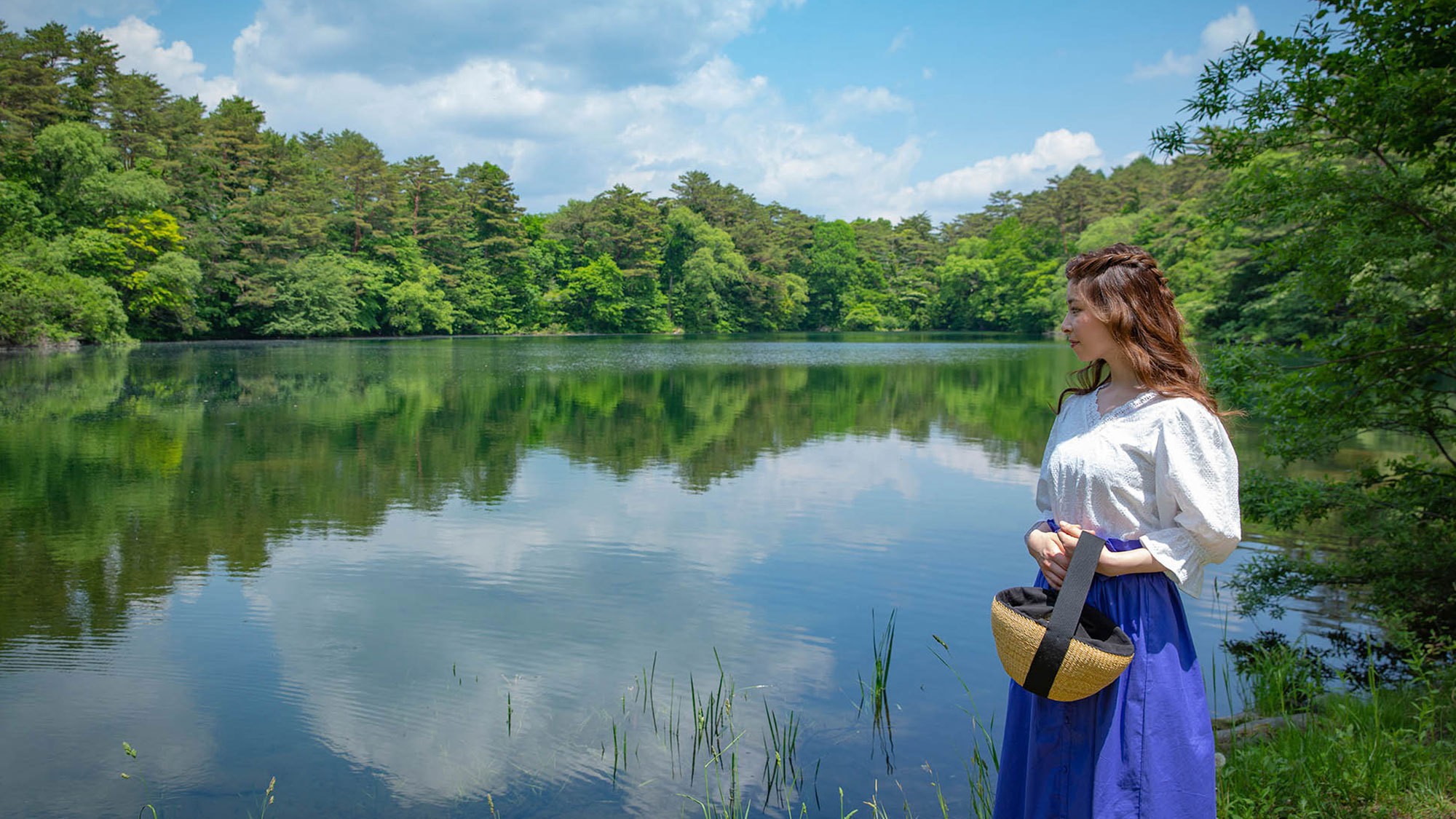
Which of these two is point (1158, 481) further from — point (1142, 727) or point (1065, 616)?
point (1142, 727)

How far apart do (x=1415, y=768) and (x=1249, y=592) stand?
10.5 feet

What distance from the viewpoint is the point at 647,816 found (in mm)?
3729

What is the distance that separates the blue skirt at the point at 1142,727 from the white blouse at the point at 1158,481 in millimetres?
69

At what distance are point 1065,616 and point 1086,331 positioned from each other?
610 millimetres

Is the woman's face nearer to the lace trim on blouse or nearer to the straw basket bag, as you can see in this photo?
the lace trim on blouse

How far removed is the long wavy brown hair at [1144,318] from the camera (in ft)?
5.88

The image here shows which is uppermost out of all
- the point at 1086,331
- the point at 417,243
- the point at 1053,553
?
the point at 417,243

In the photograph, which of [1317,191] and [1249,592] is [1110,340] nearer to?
[1317,191]

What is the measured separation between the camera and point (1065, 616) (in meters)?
1.71

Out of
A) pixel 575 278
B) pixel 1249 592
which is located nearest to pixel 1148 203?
pixel 575 278

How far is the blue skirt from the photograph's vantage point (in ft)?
5.66

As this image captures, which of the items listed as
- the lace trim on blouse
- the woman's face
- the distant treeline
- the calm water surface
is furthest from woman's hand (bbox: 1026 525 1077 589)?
the distant treeline

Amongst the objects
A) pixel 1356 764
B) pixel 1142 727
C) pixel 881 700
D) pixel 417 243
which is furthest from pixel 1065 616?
pixel 417 243

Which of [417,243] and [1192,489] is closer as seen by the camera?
[1192,489]
